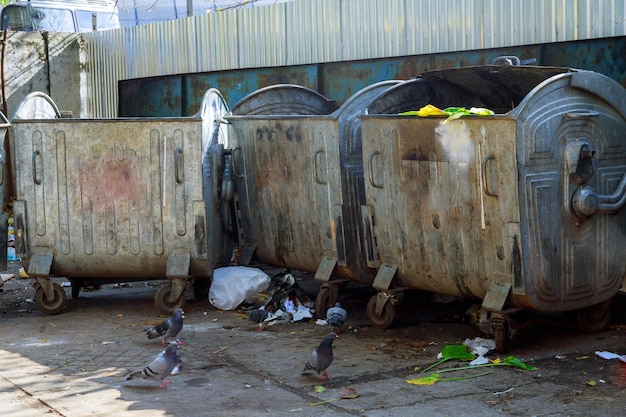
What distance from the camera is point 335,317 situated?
709 cm

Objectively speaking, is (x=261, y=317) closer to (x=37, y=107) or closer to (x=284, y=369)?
(x=284, y=369)

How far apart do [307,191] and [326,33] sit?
12.4 ft

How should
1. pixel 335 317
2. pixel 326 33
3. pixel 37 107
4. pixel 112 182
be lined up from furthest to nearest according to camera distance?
pixel 326 33 → pixel 37 107 → pixel 112 182 → pixel 335 317

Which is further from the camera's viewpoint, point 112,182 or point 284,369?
point 112,182

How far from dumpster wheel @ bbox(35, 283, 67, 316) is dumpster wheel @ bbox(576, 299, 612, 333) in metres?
4.10

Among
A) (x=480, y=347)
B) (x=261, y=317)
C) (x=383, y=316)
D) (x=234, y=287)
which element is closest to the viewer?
(x=480, y=347)

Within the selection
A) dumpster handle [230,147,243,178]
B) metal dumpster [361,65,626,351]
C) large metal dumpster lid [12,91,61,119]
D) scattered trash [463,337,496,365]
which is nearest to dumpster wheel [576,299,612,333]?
metal dumpster [361,65,626,351]

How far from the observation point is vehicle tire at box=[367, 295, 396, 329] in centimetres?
724

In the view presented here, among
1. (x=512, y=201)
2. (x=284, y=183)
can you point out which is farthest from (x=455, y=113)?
(x=284, y=183)

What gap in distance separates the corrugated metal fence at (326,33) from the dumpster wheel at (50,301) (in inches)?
167

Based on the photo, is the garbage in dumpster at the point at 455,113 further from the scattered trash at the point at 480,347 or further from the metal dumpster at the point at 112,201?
the metal dumpster at the point at 112,201

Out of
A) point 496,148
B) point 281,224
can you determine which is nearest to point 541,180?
point 496,148

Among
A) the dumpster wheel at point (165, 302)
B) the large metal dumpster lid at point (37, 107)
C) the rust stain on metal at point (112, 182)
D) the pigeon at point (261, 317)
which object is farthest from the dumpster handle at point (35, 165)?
the pigeon at point (261, 317)

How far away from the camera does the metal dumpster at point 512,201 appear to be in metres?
6.12
